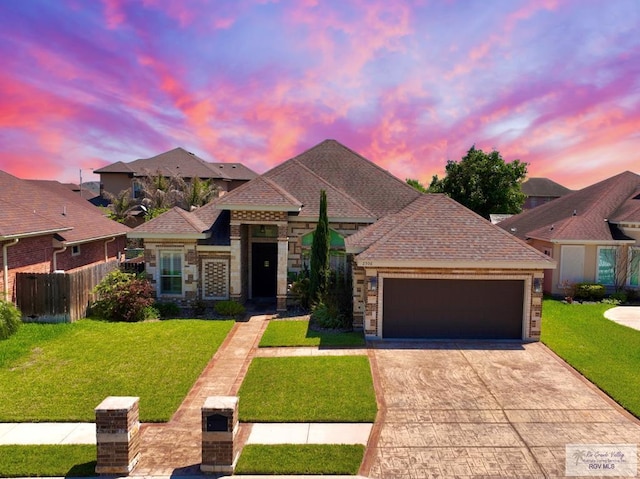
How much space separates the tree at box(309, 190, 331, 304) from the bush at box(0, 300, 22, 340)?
10310 mm

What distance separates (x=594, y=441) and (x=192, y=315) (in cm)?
1396

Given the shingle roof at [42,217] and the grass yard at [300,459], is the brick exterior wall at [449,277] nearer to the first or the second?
the grass yard at [300,459]

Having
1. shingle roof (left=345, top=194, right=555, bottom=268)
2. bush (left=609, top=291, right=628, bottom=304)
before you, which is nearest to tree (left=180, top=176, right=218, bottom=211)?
shingle roof (left=345, top=194, right=555, bottom=268)

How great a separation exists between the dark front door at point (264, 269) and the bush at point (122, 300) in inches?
194

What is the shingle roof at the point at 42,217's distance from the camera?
601 inches

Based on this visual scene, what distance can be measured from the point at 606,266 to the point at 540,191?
5500cm

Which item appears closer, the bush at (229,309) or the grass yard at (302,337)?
the grass yard at (302,337)

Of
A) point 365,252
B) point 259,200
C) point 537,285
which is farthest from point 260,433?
point 259,200

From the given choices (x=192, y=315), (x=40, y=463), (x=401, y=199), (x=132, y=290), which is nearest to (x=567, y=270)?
(x=401, y=199)

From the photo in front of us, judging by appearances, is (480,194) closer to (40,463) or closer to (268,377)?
(268,377)

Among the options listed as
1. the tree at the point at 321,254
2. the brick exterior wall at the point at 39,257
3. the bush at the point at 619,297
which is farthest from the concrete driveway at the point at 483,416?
the brick exterior wall at the point at 39,257

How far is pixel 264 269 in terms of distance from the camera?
1966 cm

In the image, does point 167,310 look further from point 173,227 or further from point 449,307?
point 449,307

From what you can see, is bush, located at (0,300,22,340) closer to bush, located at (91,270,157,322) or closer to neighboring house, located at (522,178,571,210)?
bush, located at (91,270,157,322)
